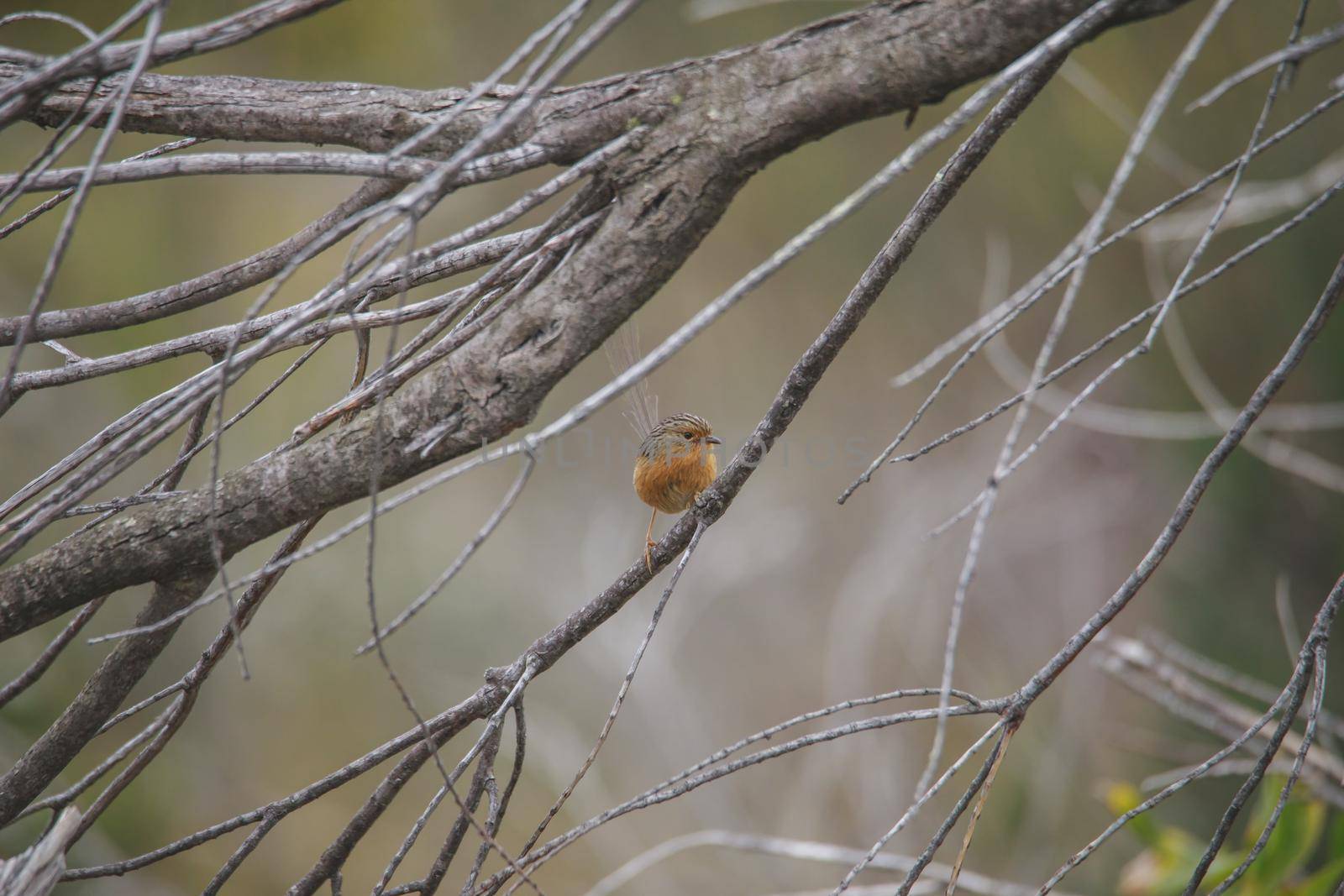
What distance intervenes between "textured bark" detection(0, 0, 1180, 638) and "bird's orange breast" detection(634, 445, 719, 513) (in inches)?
38.0

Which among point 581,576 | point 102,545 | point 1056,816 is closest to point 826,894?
point 102,545

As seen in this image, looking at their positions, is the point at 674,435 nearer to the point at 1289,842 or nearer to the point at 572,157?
the point at 572,157

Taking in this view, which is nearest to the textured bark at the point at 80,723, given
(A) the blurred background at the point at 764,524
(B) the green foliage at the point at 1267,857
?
(B) the green foliage at the point at 1267,857

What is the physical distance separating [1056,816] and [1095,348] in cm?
364

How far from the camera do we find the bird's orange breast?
6.03ft

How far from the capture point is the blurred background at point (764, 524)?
142 inches

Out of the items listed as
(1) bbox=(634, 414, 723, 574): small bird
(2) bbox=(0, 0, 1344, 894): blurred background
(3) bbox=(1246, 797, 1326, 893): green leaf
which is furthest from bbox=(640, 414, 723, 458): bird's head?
(2) bbox=(0, 0, 1344, 894): blurred background

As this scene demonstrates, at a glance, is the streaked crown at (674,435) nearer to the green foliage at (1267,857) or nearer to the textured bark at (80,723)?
the textured bark at (80,723)

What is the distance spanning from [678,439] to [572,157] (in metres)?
1.01

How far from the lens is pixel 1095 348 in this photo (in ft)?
2.75

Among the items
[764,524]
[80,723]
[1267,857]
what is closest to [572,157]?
[80,723]

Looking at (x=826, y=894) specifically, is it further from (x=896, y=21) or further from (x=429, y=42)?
(x=429, y=42)

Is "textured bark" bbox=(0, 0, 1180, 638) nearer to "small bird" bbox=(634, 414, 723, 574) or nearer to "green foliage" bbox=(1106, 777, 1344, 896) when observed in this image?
"small bird" bbox=(634, 414, 723, 574)

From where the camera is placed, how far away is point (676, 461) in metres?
1.84
